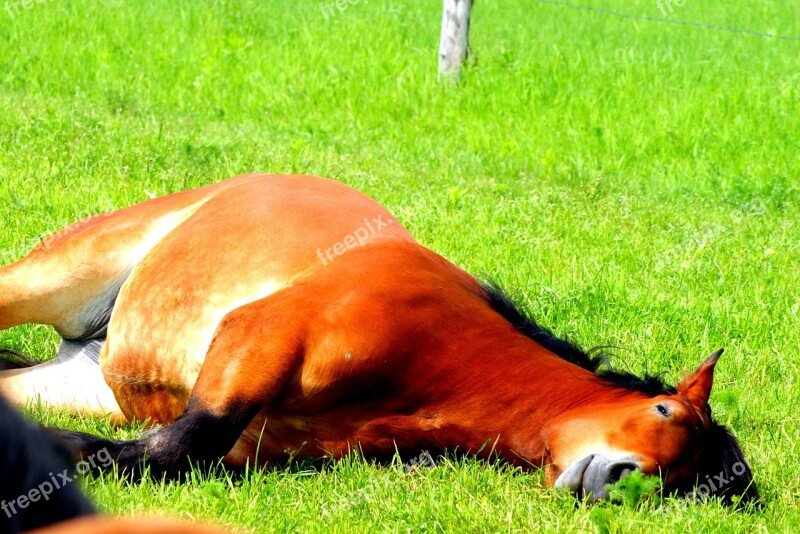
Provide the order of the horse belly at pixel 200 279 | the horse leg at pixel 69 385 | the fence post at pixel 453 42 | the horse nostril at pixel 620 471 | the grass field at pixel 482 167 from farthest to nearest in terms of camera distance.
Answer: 1. the fence post at pixel 453 42
2. the horse leg at pixel 69 385
3. the horse belly at pixel 200 279
4. the grass field at pixel 482 167
5. the horse nostril at pixel 620 471

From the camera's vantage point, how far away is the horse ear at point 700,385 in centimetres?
314

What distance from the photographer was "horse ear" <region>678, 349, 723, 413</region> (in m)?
3.14

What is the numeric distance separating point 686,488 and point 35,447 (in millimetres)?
2590

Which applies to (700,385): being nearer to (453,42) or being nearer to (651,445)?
(651,445)

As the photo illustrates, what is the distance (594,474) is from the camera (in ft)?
9.82

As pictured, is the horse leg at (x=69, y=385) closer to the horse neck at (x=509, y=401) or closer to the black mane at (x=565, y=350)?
the horse neck at (x=509, y=401)

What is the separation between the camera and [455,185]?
7785 mm

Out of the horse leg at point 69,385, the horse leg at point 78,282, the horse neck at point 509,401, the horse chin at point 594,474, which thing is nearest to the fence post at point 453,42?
the horse leg at point 78,282

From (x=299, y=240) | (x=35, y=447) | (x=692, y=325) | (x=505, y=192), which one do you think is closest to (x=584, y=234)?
(x=505, y=192)

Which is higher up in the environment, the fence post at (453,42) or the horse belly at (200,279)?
the fence post at (453,42)

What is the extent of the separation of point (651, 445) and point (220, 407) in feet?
4.26

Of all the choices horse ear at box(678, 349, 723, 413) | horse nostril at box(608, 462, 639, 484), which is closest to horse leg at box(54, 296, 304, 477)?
horse nostril at box(608, 462, 639, 484)

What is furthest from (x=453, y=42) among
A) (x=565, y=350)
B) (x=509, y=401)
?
(x=509, y=401)

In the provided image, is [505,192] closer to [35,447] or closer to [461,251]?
[461,251]
